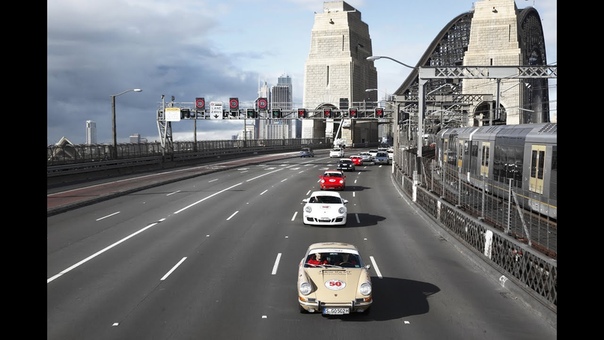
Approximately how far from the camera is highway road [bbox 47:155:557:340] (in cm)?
1092

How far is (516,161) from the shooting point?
24.2m

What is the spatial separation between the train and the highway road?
2452 millimetres

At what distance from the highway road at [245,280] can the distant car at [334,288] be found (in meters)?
0.28

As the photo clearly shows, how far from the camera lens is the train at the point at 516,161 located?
1758cm

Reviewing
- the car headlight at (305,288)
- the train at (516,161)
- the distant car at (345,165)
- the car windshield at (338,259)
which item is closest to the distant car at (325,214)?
the train at (516,161)

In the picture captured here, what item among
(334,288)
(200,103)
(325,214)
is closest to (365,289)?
(334,288)

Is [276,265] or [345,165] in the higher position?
[345,165]

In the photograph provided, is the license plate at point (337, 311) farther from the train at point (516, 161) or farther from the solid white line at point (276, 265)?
the train at point (516, 161)

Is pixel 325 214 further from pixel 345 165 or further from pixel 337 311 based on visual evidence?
pixel 345 165

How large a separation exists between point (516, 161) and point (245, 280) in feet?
47.5

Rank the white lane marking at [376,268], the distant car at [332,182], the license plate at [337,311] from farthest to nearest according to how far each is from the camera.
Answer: the distant car at [332,182] < the white lane marking at [376,268] < the license plate at [337,311]

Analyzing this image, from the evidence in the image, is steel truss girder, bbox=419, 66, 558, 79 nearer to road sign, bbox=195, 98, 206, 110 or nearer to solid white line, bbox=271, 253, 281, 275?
solid white line, bbox=271, 253, 281, 275
